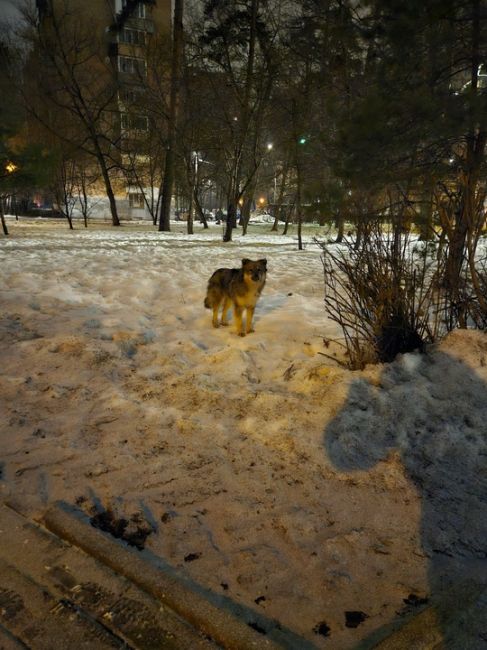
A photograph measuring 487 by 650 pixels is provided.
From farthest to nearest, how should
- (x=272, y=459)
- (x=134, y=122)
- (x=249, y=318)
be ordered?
(x=134, y=122), (x=249, y=318), (x=272, y=459)

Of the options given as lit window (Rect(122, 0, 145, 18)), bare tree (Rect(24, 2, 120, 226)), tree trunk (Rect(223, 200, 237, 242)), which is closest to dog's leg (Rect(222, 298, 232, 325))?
tree trunk (Rect(223, 200, 237, 242))

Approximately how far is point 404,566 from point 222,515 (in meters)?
0.99

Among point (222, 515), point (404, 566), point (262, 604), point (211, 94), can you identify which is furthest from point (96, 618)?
point (211, 94)

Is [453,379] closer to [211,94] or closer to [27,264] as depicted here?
[27,264]

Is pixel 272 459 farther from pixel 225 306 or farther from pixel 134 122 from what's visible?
pixel 134 122

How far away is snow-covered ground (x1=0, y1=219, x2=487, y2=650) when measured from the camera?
2.04 meters

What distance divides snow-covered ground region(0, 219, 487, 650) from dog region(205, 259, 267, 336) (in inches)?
27.3

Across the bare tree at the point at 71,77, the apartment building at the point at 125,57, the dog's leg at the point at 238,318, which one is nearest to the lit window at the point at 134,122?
the apartment building at the point at 125,57

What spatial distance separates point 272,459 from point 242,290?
3.11 metres

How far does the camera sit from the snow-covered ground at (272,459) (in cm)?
204

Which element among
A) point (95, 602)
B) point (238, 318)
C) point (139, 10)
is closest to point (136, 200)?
point (139, 10)

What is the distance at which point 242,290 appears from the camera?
5719mm

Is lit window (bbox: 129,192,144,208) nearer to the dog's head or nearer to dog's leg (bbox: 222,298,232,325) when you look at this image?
dog's leg (bbox: 222,298,232,325)

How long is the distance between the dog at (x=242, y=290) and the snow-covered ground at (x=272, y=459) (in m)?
0.69
